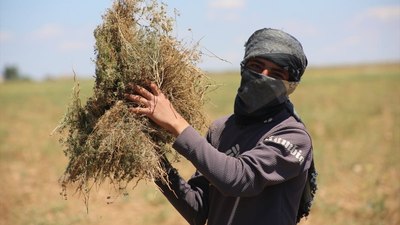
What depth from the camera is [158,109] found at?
233cm

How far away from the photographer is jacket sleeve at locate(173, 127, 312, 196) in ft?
7.16

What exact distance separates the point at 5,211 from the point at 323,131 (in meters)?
10.7

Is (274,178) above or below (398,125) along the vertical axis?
above

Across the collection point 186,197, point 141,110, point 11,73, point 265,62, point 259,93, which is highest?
point 265,62

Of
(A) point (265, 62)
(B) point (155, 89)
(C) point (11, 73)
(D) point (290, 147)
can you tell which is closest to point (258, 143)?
(D) point (290, 147)

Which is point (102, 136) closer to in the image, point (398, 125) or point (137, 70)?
point (137, 70)

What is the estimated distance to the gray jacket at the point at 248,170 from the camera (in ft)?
7.21

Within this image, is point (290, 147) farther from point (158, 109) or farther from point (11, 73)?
point (11, 73)

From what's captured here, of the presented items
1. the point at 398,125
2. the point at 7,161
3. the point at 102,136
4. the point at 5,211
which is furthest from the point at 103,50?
the point at 398,125

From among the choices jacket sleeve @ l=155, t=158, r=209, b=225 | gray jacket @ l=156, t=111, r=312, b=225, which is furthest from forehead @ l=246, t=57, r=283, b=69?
jacket sleeve @ l=155, t=158, r=209, b=225

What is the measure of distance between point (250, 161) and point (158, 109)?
48 centimetres

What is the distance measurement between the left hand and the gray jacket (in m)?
0.07

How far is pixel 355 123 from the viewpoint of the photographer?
17.2 metres

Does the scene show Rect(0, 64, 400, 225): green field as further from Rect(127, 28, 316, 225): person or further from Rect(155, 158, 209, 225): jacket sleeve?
Rect(155, 158, 209, 225): jacket sleeve
